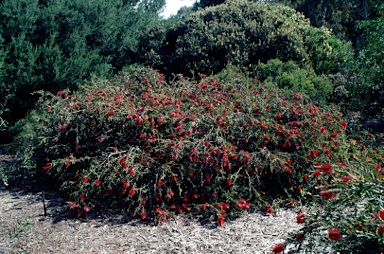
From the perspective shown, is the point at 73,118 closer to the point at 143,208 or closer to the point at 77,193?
the point at 77,193

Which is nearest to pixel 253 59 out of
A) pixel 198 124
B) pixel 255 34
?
pixel 255 34

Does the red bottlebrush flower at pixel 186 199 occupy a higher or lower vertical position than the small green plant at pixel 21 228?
higher

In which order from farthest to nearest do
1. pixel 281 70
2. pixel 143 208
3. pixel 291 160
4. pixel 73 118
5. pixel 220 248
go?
pixel 281 70, pixel 73 118, pixel 291 160, pixel 143 208, pixel 220 248

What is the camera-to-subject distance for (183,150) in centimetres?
495

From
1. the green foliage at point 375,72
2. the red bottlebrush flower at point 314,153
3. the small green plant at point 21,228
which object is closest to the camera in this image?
the small green plant at point 21,228

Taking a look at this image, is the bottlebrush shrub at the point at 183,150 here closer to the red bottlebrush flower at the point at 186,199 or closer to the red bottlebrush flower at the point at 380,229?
the red bottlebrush flower at the point at 186,199

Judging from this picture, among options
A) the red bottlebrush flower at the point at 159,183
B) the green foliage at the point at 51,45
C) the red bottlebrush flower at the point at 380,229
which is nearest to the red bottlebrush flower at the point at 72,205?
the red bottlebrush flower at the point at 159,183

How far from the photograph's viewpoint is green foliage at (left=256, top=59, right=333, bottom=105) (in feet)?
24.6

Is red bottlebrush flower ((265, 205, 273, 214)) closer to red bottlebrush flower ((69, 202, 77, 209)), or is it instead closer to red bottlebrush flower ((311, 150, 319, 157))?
red bottlebrush flower ((311, 150, 319, 157))

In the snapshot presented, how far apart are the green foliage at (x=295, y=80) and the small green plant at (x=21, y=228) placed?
4381mm

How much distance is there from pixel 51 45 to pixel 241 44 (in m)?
3.89

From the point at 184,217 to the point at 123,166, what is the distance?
2.76ft

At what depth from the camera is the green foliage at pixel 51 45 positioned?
8.02 meters

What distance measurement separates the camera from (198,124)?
17.3ft
